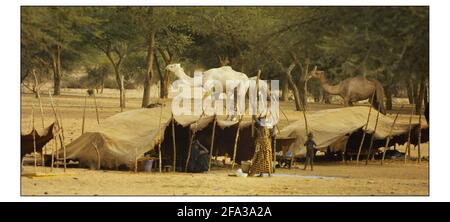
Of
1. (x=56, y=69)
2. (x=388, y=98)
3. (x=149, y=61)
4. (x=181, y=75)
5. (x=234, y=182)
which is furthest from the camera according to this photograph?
(x=388, y=98)

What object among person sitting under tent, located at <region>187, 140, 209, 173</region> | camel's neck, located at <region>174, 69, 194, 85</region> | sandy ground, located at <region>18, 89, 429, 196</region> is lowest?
sandy ground, located at <region>18, 89, 429, 196</region>

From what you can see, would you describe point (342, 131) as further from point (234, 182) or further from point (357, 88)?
point (357, 88)

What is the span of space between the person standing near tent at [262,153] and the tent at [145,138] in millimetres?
1453

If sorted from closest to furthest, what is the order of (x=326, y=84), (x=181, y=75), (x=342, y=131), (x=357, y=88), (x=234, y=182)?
(x=234, y=182)
(x=342, y=131)
(x=181, y=75)
(x=357, y=88)
(x=326, y=84)

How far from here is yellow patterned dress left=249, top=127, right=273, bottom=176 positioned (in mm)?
15453

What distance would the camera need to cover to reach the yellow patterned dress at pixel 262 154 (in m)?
15.5

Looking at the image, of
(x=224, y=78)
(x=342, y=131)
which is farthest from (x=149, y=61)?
(x=342, y=131)

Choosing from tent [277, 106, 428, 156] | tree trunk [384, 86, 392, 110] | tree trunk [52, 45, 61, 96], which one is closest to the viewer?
tent [277, 106, 428, 156]

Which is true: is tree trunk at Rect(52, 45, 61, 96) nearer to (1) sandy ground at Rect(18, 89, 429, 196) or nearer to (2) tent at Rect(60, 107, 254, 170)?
(2) tent at Rect(60, 107, 254, 170)

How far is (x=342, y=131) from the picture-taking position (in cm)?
1820

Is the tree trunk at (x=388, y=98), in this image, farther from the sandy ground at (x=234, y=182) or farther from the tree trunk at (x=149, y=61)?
the sandy ground at (x=234, y=182)

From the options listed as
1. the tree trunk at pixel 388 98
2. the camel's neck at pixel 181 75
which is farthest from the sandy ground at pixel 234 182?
the tree trunk at pixel 388 98

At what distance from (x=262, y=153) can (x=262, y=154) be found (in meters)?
0.02

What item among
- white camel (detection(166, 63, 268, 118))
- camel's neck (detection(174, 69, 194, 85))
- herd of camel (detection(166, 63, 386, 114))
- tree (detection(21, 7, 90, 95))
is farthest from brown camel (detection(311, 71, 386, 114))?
tree (detection(21, 7, 90, 95))
